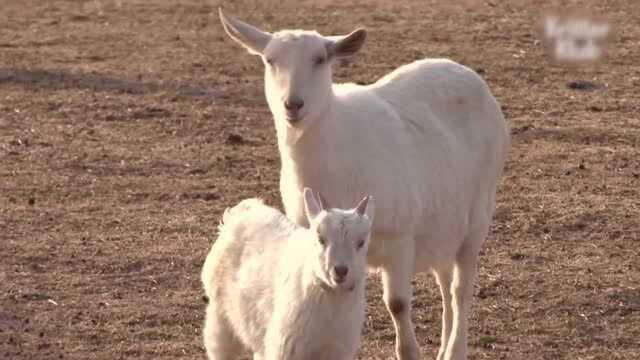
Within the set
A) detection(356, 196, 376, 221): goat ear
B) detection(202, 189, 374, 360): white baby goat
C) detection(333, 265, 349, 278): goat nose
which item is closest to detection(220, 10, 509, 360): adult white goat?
detection(202, 189, 374, 360): white baby goat

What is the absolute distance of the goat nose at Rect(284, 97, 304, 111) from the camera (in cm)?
809

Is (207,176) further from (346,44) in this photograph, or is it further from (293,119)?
(293,119)

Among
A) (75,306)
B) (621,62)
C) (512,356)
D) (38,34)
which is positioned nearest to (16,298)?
(75,306)

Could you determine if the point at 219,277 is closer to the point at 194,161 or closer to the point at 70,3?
the point at 194,161

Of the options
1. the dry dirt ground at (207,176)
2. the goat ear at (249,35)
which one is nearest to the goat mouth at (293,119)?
the goat ear at (249,35)

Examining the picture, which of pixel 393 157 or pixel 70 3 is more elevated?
pixel 393 157

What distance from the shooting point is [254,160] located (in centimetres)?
1352

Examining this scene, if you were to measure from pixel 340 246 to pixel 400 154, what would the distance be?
4.84ft

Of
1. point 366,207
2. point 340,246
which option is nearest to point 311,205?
point 366,207

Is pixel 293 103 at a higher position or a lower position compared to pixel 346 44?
lower

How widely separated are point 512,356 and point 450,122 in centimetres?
125

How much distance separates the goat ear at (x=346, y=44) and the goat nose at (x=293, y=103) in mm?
408

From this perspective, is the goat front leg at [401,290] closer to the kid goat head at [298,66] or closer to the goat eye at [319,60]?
the kid goat head at [298,66]

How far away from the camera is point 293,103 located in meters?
8.09
